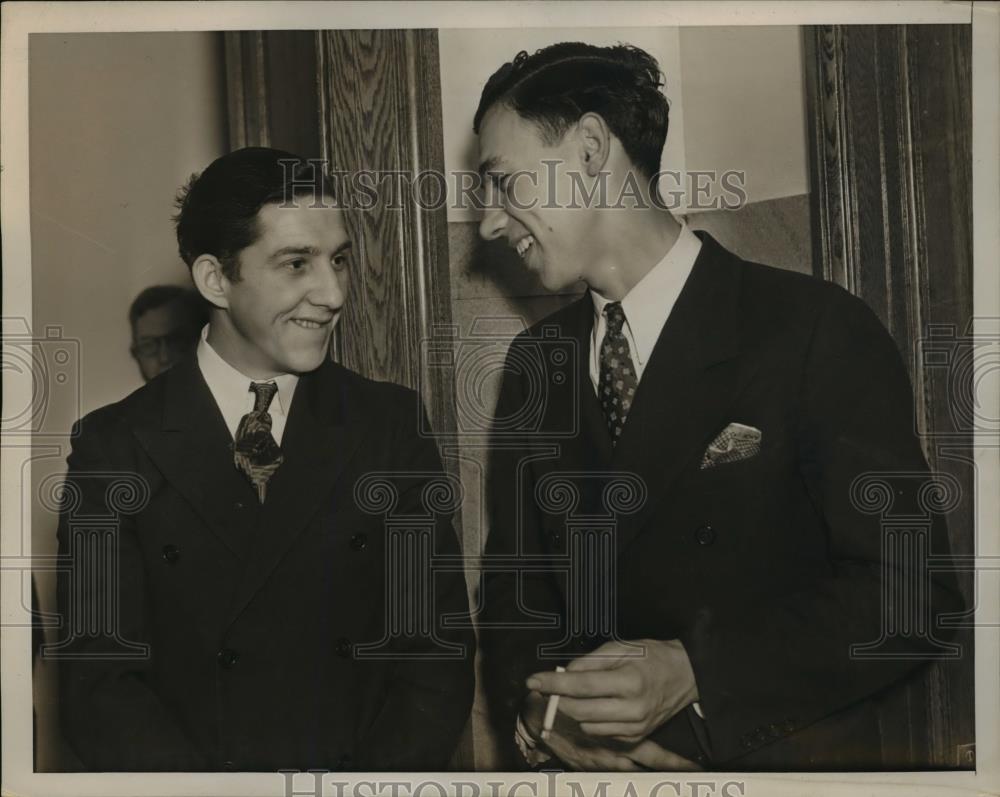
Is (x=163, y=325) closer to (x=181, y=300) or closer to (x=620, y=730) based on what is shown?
(x=181, y=300)

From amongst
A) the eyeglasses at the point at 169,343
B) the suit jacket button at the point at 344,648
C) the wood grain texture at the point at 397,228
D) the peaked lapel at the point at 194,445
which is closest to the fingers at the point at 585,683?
the suit jacket button at the point at 344,648

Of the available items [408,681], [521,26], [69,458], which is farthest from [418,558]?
[521,26]

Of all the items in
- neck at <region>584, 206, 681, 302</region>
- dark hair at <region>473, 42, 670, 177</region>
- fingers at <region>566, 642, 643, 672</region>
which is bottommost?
fingers at <region>566, 642, 643, 672</region>

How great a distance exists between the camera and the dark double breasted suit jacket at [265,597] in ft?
4.91

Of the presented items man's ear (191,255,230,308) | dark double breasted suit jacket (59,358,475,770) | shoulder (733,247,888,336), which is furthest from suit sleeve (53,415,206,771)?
shoulder (733,247,888,336)

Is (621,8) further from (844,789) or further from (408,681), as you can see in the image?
(844,789)

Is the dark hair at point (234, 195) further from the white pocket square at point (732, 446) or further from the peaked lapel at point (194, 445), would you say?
the white pocket square at point (732, 446)

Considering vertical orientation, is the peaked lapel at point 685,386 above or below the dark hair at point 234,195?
below

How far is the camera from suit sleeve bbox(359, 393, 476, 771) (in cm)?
152

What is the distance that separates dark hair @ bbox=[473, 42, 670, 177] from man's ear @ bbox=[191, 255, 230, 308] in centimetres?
46

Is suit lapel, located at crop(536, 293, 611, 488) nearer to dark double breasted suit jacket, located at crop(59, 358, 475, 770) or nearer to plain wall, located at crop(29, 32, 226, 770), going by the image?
dark double breasted suit jacket, located at crop(59, 358, 475, 770)

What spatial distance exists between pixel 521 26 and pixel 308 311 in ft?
1.70

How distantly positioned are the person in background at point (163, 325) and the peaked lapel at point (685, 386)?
65cm

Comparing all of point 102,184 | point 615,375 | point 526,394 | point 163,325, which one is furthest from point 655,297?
point 102,184
